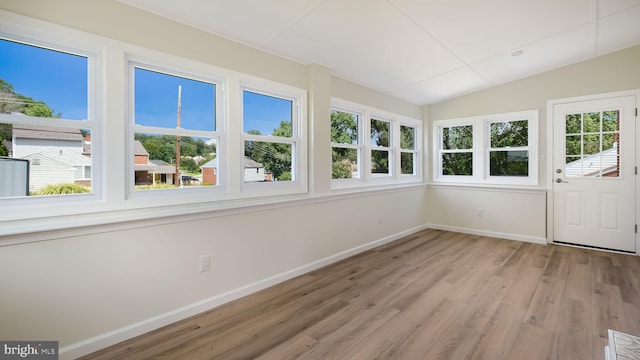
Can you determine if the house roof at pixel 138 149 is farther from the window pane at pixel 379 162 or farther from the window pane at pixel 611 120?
the window pane at pixel 611 120

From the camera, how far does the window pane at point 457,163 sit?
511 centimetres

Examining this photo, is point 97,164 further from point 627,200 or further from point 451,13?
point 627,200

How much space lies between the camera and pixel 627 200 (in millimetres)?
3793

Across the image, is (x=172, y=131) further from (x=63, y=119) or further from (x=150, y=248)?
(x=150, y=248)

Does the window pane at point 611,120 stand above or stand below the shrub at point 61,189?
above

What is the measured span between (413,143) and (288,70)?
3165 millimetres

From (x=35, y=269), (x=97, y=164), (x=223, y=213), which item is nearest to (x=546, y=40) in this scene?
(x=223, y=213)

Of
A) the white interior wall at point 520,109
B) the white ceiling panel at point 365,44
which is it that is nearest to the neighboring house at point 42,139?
the white ceiling panel at point 365,44

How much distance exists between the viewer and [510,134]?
15.4 feet

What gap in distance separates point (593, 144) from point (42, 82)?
602cm

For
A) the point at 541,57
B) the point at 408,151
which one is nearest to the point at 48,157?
the point at 408,151

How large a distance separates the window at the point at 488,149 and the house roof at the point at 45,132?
5.21 meters

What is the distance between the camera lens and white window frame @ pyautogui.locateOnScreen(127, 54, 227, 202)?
211cm

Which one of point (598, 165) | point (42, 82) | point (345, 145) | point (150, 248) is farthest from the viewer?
point (598, 165)
